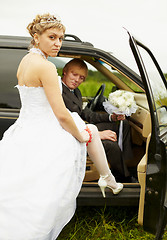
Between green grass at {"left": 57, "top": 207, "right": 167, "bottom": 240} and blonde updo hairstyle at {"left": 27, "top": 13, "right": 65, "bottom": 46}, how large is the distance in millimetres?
1587

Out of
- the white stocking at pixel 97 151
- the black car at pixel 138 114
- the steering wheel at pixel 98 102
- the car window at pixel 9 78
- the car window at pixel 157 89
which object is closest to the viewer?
the black car at pixel 138 114

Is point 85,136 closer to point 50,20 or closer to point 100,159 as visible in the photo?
point 100,159

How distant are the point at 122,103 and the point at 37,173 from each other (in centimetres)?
121

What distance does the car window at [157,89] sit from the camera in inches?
87.3

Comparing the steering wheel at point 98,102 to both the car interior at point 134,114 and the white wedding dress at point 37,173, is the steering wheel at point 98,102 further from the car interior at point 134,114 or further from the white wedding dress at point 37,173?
the white wedding dress at point 37,173

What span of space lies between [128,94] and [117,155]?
61 cm

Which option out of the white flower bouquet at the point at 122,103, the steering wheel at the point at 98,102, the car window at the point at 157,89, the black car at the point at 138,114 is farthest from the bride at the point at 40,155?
the steering wheel at the point at 98,102

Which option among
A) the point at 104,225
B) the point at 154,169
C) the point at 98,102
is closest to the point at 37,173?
the point at 154,169

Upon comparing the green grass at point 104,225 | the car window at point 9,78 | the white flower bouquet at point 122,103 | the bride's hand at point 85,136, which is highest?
the car window at point 9,78

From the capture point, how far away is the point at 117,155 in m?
2.92

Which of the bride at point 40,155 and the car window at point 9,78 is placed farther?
the car window at point 9,78

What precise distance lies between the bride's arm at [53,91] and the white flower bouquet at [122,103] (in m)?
0.89

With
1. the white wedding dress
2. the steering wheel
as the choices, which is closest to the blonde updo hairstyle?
the white wedding dress

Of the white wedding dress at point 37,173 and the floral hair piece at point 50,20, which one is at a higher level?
the floral hair piece at point 50,20
